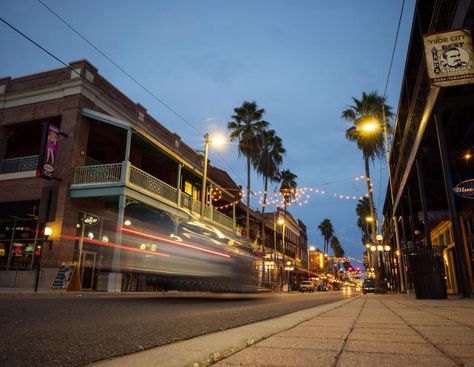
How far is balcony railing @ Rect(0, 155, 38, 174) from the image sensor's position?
1903 centimetres

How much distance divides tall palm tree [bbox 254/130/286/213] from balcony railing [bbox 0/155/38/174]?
21800 millimetres

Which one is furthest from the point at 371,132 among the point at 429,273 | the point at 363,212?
the point at 363,212

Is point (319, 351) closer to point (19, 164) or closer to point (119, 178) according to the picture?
point (119, 178)

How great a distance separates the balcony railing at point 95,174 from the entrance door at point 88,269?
3532 mm

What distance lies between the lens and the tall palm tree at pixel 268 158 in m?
38.3

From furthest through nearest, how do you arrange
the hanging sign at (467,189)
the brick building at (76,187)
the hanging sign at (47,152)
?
1. the hanging sign at (47,152)
2. the brick building at (76,187)
3. the hanging sign at (467,189)

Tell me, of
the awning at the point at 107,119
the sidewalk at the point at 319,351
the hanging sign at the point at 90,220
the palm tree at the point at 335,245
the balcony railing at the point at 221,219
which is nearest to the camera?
the sidewalk at the point at 319,351

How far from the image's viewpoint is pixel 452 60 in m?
9.45

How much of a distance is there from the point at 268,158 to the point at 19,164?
83.1 ft

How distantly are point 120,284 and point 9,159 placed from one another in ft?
29.9

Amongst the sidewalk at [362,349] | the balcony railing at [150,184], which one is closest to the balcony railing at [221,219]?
the balcony railing at [150,184]

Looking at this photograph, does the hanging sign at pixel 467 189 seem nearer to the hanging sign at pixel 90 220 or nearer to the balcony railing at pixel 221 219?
the hanging sign at pixel 90 220

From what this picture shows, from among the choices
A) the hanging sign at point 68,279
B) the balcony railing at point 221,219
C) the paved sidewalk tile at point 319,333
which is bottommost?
the paved sidewalk tile at point 319,333

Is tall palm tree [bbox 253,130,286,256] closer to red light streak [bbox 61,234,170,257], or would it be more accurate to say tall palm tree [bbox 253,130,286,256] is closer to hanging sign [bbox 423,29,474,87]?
red light streak [bbox 61,234,170,257]
